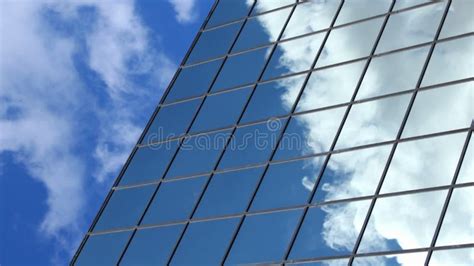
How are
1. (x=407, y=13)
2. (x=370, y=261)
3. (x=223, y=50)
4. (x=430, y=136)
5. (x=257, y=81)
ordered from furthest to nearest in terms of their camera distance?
1. (x=223, y=50)
2. (x=257, y=81)
3. (x=407, y=13)
4. (x=430, y=136)
5. (x=370, y=261)

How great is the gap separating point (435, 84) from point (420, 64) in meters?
1.12

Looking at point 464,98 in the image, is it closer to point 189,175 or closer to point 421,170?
point 421,170

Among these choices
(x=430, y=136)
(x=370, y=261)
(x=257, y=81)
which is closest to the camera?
(x=370, y=261)

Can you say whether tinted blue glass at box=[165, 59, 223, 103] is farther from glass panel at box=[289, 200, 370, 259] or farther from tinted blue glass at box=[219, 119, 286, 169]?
glass panel at box=[289, 200, 370, 259]

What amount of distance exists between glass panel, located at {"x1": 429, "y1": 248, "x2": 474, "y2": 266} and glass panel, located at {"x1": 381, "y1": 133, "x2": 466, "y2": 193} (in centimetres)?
194

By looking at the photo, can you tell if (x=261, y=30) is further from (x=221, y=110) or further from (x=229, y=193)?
(x=229, y=193)

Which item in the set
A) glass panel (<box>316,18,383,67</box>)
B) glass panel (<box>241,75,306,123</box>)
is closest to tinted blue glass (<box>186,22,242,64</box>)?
glass panel (<box>241,75,306,123</box>)

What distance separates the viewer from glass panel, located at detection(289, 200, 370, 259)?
69.8ft

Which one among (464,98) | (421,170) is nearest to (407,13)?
(464,98)

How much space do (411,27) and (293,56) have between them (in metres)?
4.24

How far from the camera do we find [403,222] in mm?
20688

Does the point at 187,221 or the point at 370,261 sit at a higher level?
the point at 187,221

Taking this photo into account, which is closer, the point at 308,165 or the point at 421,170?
the point at 421,170

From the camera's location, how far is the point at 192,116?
2931 centimetres
